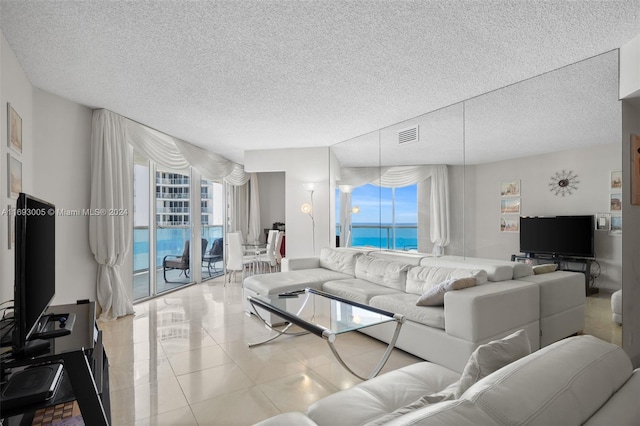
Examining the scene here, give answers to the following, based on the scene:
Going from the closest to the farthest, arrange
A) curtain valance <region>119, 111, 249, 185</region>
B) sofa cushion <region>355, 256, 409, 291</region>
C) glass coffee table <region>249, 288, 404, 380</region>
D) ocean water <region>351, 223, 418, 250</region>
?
glass coffee table <region>249, 288, 404, 380</region> → sofa cushion <region>355, 256, 409, 291</region> → ocean water <region>351, 223, 418, 250</region> → curtain valance <region>119, 111, 249, 185</region>

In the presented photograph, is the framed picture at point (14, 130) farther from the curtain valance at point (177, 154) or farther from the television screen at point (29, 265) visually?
the curtain valance at point (177, 154)

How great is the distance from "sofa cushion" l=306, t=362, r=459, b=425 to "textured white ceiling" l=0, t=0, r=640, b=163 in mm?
2173

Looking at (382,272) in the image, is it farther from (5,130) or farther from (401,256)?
(5,130)

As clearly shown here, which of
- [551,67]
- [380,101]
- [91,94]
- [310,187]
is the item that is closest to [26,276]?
[91,94]

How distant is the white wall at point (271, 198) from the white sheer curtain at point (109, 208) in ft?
16.5

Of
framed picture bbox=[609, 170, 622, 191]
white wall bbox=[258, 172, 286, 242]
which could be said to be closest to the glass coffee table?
framed picture bbox=[609, 170, 622, 191]

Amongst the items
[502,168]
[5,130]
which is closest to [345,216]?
[502,168]

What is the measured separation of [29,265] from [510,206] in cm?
394

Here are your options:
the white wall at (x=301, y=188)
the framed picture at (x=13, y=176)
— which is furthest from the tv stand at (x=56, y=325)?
the white wall at (x=301, y=188)

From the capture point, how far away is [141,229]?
536 cm

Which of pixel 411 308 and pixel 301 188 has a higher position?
pixel 301 188

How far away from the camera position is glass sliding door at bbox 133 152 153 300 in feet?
17.1

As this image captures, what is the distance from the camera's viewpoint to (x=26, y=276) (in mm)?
1576

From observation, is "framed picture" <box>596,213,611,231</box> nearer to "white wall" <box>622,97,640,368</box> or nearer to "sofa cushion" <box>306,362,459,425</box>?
"white wall" <box>622,97,640,368</box>
